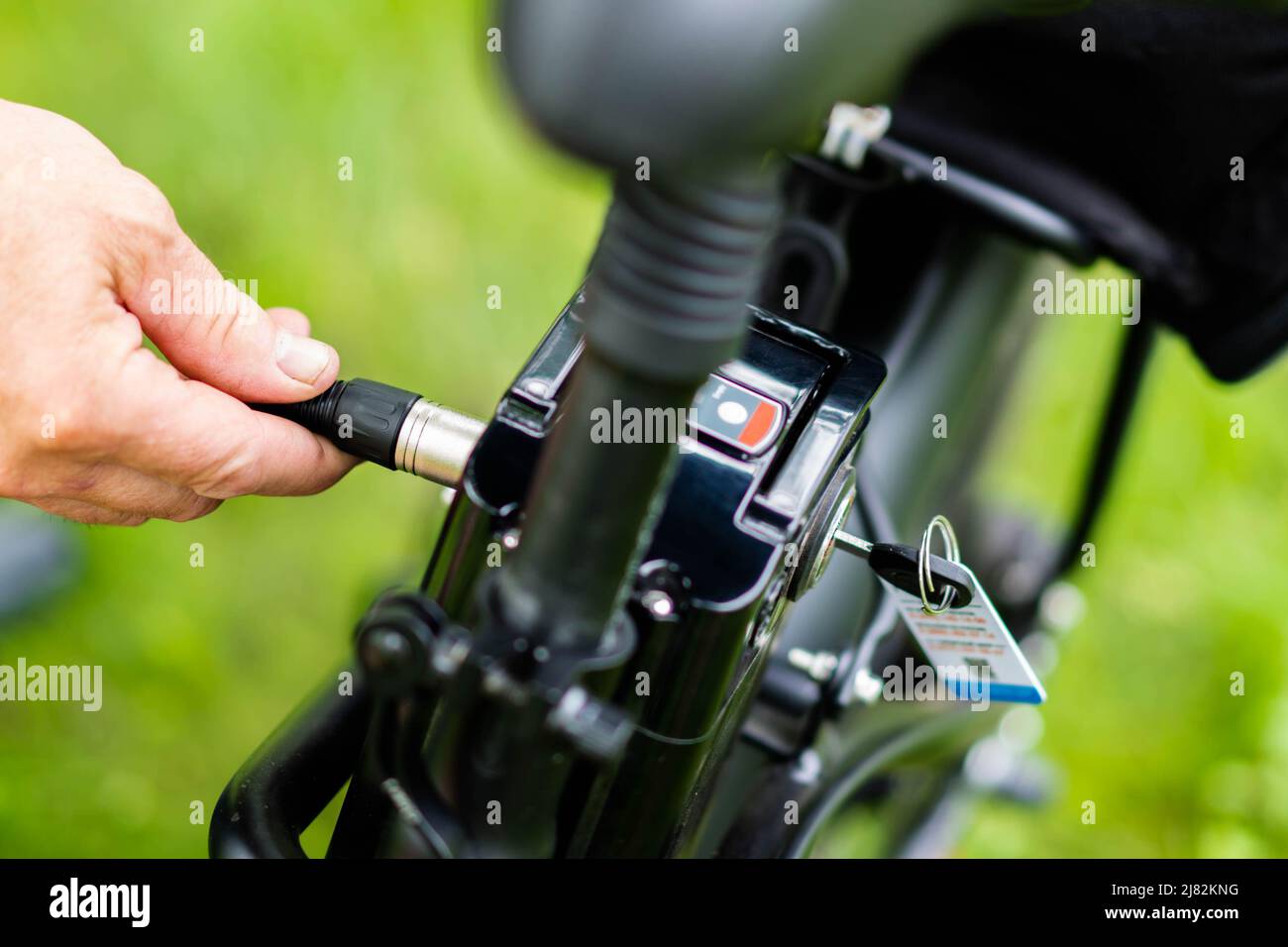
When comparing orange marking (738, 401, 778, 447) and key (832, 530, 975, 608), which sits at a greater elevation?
orange marking (738, 401, 778, 447)

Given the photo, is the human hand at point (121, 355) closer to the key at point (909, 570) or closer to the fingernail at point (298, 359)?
the fingernail at point (298, 359)

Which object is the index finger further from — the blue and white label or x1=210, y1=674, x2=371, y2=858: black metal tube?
the blue and white label

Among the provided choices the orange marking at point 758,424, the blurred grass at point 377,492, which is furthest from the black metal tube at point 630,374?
the blurred grass at point 377,492

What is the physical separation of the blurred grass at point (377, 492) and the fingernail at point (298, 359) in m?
1.05

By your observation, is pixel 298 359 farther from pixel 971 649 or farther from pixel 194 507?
pixel 971 649

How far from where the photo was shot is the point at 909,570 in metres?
0.77

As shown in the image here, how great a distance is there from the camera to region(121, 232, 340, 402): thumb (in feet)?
2.66

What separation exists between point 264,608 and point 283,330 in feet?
3.79

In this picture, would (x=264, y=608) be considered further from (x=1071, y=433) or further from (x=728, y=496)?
(x=1071, y=433)

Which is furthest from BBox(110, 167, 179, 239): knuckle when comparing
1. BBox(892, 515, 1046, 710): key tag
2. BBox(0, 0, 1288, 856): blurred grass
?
BBox(0, 0, 1288, 856): blurred grass

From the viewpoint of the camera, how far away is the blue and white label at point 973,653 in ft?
2.66

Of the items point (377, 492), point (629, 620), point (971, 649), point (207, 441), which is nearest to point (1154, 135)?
point (971, 649)

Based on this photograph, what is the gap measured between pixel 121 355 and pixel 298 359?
0.11 m

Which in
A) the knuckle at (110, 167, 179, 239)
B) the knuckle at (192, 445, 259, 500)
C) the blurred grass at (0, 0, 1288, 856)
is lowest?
the blurred grass at (0, 0, 1288, 856)
